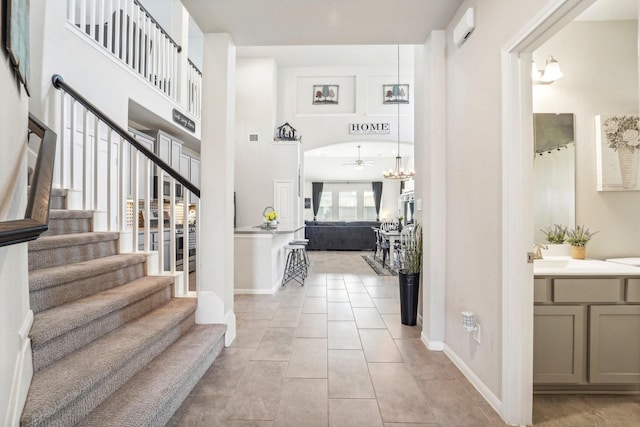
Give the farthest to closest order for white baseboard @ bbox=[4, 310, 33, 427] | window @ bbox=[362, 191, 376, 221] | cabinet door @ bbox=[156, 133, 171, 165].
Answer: window @ bbox=[362, 191, 376, 221] → cabinet door @ bbox=[156, 133, 171, 165] → white baseboard @ bbox=[4, 310, 33, 427]

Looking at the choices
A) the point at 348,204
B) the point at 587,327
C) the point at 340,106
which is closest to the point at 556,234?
the point at 587,327

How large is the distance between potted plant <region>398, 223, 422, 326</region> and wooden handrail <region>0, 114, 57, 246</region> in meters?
2.72

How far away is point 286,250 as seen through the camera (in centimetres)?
538

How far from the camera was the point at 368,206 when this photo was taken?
44.8 feet

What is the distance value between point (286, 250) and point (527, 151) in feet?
14.0

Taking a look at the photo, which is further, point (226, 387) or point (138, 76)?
point (138, 76)

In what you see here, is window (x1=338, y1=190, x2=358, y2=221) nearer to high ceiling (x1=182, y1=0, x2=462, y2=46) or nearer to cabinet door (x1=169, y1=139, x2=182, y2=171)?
cabinet door (x1=169, y1=139, x2=182, y2=171)

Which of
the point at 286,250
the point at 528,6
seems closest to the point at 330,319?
the point at 286,250

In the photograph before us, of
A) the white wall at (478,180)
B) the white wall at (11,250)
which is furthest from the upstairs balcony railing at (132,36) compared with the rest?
the white wall at (478,180)

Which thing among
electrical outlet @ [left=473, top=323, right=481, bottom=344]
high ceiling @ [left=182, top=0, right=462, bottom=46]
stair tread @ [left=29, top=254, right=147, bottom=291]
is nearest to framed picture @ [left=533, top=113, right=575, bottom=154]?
high ceiling @ [left=182, top=0, right=462, bottom=46]

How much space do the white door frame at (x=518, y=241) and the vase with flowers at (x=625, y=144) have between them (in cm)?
114

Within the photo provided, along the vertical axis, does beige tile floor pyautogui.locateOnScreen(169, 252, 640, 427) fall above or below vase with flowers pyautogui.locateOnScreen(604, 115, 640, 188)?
below

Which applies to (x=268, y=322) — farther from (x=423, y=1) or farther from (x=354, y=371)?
(x=423, y=1)

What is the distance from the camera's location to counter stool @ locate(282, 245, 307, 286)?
4.92 m
